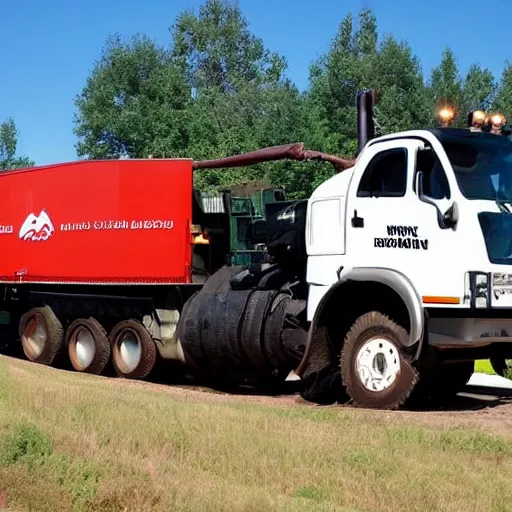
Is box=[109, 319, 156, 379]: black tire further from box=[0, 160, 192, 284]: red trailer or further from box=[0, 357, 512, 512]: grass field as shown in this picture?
box=[0, 357, 512, 512]: grass field

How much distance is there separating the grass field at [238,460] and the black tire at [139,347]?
521 centimetres

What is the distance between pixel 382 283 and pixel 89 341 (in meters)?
7.05

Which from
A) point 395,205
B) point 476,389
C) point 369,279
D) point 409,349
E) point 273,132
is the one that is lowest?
point 476,389

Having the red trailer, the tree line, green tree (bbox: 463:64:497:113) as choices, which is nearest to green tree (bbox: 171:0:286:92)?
the tree line

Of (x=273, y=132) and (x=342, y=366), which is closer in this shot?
(x=342, y=366)

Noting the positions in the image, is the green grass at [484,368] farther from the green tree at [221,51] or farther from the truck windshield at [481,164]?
the green tree at [221,51]

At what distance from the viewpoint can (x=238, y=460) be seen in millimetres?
7137

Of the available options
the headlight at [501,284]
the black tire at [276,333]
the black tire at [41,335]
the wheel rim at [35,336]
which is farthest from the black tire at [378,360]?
the wheel rim at [35,336]

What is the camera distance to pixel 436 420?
9.36m

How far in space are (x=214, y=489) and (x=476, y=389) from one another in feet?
27.1

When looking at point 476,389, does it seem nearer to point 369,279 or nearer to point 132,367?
point 369,279

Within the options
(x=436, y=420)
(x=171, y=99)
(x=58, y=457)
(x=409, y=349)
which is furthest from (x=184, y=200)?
(x=171, y=99)

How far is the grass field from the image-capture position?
6172mm

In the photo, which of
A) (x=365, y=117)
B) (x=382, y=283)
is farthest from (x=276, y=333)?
(x=365, y=117)
